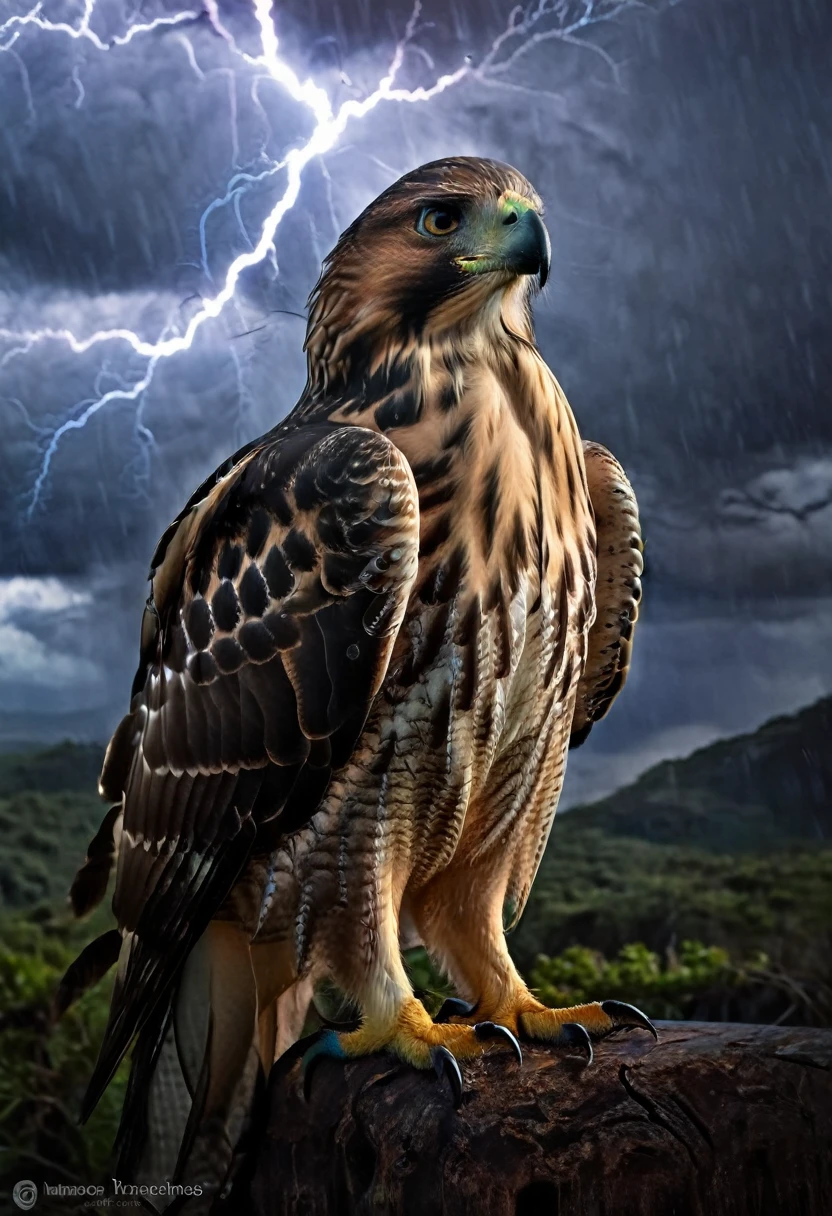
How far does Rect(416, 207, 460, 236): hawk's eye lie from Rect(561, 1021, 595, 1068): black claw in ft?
3.65

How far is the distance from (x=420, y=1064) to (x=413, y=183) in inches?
47.9

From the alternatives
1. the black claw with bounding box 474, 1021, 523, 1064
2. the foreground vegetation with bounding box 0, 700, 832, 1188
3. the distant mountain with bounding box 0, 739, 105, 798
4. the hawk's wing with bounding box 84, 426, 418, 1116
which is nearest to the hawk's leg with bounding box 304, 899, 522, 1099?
the black claw with bounding box 474, 1021, 523, 1064

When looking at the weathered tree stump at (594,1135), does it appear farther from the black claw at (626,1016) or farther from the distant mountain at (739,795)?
the distant mountain at (739,795)

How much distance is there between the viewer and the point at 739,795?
12.8 ft

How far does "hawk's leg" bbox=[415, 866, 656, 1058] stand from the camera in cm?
154

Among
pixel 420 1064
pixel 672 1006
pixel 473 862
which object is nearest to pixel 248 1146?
pixel 420 1064

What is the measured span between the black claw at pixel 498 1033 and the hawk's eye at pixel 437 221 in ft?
3.58

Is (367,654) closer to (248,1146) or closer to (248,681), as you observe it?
(248,681)

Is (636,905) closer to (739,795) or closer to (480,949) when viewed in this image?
(739,795)

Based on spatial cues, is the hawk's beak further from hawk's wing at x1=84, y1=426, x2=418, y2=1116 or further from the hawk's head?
hawk's wing at x1=84, y1=426, x2=418, y2=1116

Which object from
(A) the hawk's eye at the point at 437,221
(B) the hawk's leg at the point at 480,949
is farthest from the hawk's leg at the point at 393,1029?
(A) the hawk's eye at the point at 437,221

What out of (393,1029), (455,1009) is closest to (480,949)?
(455,1009)

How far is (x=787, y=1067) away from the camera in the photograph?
51.6 inches

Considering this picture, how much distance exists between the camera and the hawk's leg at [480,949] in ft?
5.06
